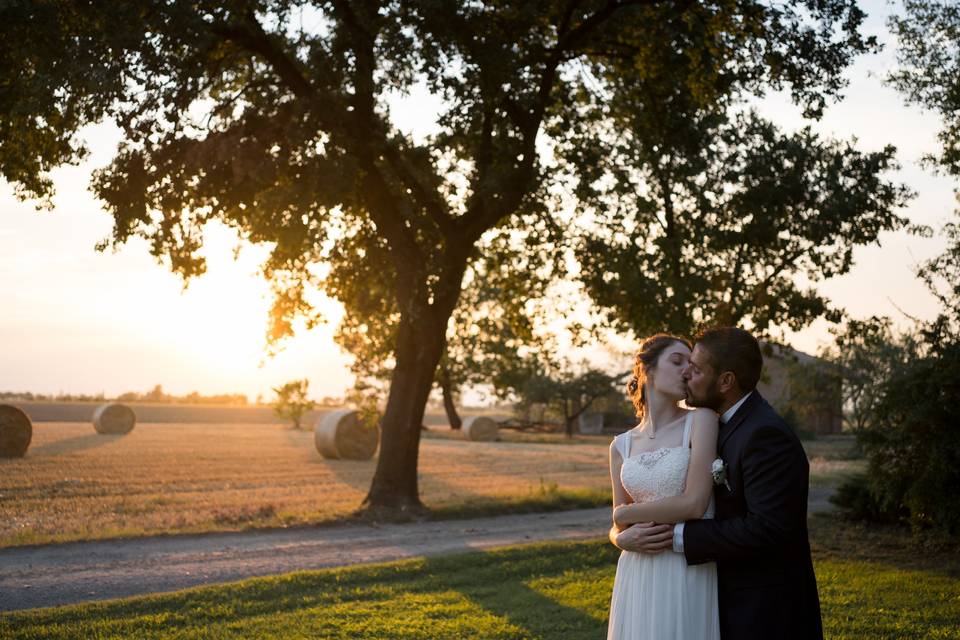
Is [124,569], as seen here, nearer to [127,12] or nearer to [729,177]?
[127,12]

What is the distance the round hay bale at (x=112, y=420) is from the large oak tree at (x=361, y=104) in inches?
864

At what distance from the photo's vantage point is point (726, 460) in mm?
4129

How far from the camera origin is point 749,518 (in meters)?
3.93

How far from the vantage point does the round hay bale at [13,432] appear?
947 inches

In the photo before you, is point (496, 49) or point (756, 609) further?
point (496, 49)

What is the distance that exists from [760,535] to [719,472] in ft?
1.10

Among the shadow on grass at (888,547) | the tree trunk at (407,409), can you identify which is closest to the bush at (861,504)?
the shadow on grass at (888,547)

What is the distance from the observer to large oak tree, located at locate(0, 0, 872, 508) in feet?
44.1

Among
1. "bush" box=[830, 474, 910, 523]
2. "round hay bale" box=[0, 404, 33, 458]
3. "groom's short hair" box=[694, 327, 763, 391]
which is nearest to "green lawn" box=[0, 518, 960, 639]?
"bush" box=[830, 474, 910, 523]

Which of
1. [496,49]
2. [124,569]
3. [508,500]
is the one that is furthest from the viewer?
[508,500]

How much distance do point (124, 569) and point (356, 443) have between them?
62.5 ft

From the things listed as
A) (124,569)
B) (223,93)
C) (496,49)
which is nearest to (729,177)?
(496,49)

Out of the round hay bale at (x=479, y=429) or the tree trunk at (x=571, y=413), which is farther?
the tree trunk at (x=571, y=413)

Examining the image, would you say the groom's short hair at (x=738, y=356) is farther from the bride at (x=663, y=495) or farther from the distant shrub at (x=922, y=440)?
the distant shrub at (x=922, y=440)
